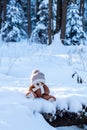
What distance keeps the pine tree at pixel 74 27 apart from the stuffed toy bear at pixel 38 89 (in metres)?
19.2

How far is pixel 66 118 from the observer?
194 inches

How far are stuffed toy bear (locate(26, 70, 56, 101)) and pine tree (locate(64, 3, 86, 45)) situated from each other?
19.2 meters

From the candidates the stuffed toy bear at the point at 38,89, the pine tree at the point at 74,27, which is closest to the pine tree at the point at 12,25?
the pine tree at the point at 74,27

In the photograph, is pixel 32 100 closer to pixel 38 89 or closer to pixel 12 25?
pixel 38 89

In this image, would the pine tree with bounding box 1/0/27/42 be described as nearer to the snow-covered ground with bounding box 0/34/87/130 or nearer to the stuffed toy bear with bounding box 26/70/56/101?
the snow-covered ground with bounding box 0/34/87/130

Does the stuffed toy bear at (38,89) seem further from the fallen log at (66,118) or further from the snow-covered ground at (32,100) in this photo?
the fallen log at (66,118)

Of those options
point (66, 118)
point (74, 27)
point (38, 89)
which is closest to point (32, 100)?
point (38, 89)

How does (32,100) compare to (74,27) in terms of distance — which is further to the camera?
(74,27)

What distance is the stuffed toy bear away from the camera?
191 inches

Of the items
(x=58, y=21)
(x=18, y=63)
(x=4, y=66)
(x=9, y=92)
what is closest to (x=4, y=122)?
(x=9, y=92)

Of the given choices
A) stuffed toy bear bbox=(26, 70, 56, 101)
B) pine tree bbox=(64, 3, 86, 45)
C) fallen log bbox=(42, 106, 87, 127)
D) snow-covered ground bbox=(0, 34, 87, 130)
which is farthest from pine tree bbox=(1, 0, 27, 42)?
fallen log bbox=(42, 106, 87, 127)

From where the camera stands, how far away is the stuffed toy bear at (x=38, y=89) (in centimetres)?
486

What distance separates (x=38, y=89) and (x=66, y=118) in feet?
1.74

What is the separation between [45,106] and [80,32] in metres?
20.1
